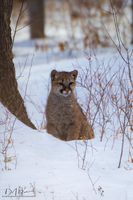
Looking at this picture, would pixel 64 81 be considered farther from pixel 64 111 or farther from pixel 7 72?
pixel 7 72

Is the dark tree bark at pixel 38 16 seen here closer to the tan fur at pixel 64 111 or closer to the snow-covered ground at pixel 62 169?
the tan fur at pixel 64 111

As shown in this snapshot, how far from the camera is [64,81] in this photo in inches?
329

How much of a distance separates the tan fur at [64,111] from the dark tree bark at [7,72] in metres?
0.66

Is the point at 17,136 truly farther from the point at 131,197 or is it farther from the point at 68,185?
the point at 131,197

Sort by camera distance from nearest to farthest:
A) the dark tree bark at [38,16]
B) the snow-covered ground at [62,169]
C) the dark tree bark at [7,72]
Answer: the snow-covered ground at [62,169]
the dark tree bark at [7,72]
the dark tree bark at [38,16]

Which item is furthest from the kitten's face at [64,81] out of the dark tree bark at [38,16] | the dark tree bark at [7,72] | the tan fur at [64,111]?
the dark tree bark at [38,16]

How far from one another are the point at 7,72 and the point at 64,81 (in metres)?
0.92

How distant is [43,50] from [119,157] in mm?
10966

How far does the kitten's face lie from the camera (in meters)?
8.34

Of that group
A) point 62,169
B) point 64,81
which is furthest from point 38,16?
point 62,169

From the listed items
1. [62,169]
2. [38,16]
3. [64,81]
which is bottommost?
[62,169]

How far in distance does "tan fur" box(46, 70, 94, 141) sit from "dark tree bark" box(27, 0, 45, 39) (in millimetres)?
14581

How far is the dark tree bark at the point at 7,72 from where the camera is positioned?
7828 mm

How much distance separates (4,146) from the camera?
6.79 metres
